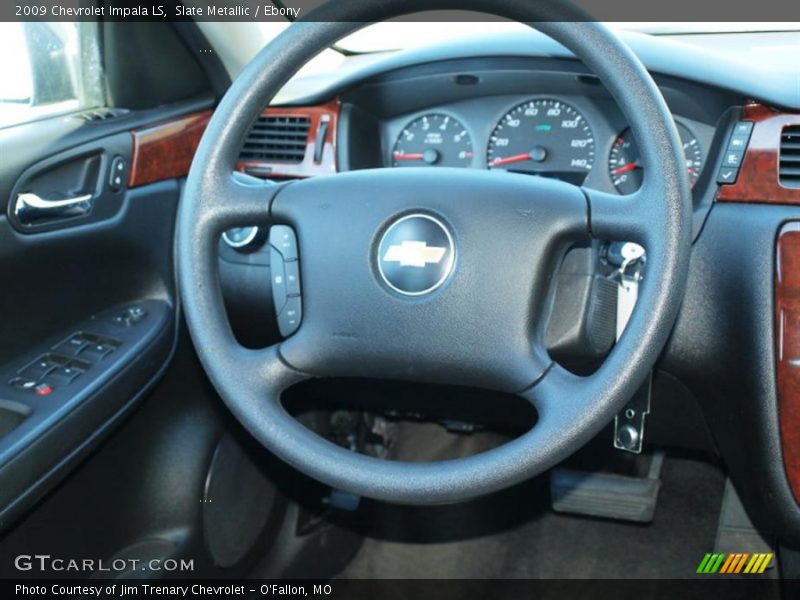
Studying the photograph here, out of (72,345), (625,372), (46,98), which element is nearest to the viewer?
(625,372)

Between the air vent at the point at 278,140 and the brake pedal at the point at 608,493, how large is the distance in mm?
917

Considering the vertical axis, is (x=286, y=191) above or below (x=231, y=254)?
above

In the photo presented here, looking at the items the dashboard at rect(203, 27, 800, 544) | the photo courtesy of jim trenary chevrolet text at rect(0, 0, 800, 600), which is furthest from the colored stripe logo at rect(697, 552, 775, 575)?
the dashboard at rect(203, 27, 800, 544)

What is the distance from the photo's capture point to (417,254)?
1136 mm

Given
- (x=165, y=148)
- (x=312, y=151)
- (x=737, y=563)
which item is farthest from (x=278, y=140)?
(x=737, y=563)

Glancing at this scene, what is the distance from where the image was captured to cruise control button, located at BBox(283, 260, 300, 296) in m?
1.27

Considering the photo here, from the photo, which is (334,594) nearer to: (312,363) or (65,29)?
(312,363)

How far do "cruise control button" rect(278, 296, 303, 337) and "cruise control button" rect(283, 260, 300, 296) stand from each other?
0.03 feet

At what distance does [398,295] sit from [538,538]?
1231mm

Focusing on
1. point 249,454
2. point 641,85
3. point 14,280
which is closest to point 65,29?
point 14,280

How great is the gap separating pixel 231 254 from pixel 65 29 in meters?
0.54

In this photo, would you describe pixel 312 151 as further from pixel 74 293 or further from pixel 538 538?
pixel 538 538

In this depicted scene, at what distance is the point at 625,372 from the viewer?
1.01 meters

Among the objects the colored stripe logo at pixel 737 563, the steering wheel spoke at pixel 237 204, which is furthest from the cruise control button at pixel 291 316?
the colored stripe logo at pixel 737 563
